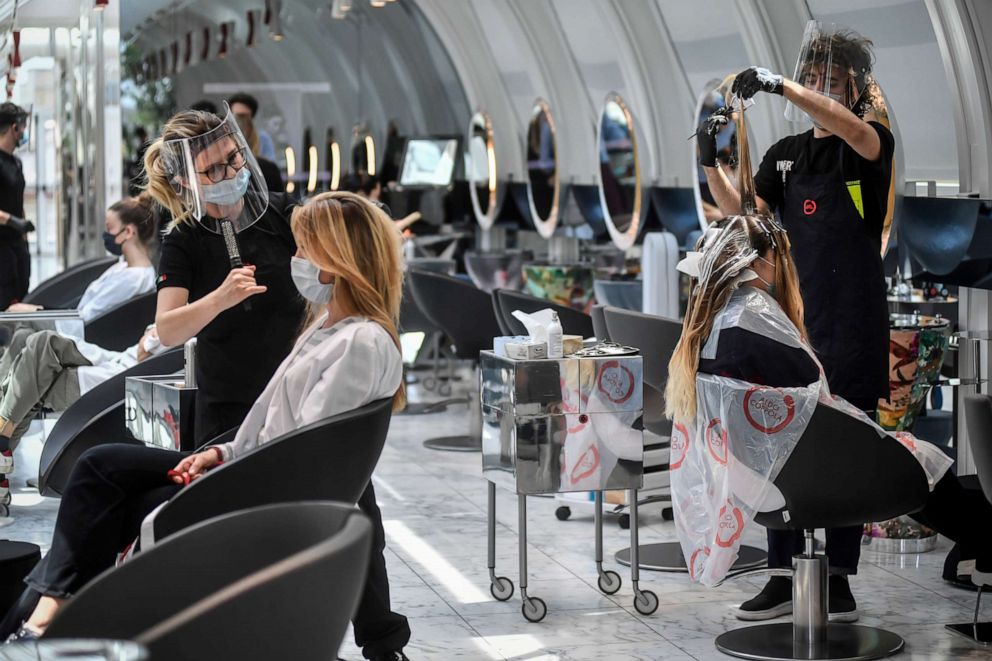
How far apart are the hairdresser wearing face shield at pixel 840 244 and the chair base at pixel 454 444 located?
2572mm

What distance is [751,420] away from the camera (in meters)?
3.09

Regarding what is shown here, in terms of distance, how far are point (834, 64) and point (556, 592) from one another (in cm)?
157

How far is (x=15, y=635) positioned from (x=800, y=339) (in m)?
1.74

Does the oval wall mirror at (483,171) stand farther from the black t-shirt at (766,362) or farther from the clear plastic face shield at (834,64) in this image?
the black t-shirt at (766,362)

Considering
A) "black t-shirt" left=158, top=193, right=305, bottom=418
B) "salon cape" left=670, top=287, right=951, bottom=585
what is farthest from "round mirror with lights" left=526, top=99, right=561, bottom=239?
"salon cape" left=670, top=287, right=951, bottom=585

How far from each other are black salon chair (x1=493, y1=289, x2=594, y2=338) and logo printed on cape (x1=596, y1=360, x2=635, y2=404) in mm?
1174

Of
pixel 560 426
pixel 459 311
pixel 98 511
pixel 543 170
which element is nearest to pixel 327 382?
pixel 98 511

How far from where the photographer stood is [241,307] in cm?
329

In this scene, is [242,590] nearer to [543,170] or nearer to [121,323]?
[121,323]

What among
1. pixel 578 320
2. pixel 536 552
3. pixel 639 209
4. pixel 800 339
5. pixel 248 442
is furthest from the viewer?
pixel 639 209

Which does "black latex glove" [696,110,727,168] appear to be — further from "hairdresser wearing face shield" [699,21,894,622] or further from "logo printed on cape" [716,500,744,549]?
"logo printed on cape" [716,500,744,549]

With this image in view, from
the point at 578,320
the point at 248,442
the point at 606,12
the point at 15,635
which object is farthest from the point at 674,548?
the point at 606,12

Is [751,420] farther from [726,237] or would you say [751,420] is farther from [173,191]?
[173,191]


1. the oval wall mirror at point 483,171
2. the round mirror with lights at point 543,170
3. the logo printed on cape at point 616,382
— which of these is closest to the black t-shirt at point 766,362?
the logo printed on cape at point 616,382
